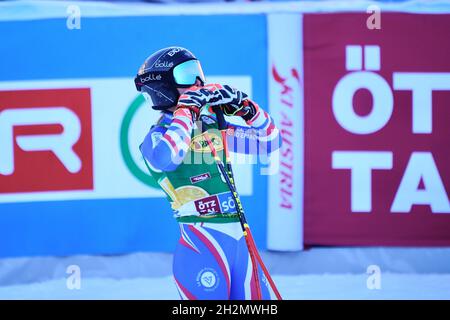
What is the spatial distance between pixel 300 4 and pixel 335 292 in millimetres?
2268

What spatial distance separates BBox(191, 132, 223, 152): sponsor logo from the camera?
3.74m

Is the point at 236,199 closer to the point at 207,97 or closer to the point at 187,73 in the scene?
the point at 207,97

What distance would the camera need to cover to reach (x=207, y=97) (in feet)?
11.7

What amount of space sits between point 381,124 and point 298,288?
1.45m

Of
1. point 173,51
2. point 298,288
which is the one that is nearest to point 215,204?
point 173,51

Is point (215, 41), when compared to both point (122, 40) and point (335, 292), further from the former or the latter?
point (335, 292)

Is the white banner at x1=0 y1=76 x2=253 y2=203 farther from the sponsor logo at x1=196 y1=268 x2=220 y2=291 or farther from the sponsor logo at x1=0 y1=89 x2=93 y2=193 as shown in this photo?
the sponsor logo at x1=196 y1=268 x2=220 y2=291

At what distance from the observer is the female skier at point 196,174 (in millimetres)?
3568

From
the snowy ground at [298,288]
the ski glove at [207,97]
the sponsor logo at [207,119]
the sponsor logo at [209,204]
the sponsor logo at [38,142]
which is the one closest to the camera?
the ski glove at [207,97]

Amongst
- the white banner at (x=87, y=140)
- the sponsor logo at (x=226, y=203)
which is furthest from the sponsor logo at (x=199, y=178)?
the white banner at (x=87, y=140)

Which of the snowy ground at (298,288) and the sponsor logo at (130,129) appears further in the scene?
the sponsor logo at (130,129)

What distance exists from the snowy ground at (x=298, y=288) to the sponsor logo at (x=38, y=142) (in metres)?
0.78

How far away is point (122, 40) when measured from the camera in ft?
20.4

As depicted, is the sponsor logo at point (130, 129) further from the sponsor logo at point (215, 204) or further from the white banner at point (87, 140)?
the sponsor logo at point (215, 204)
